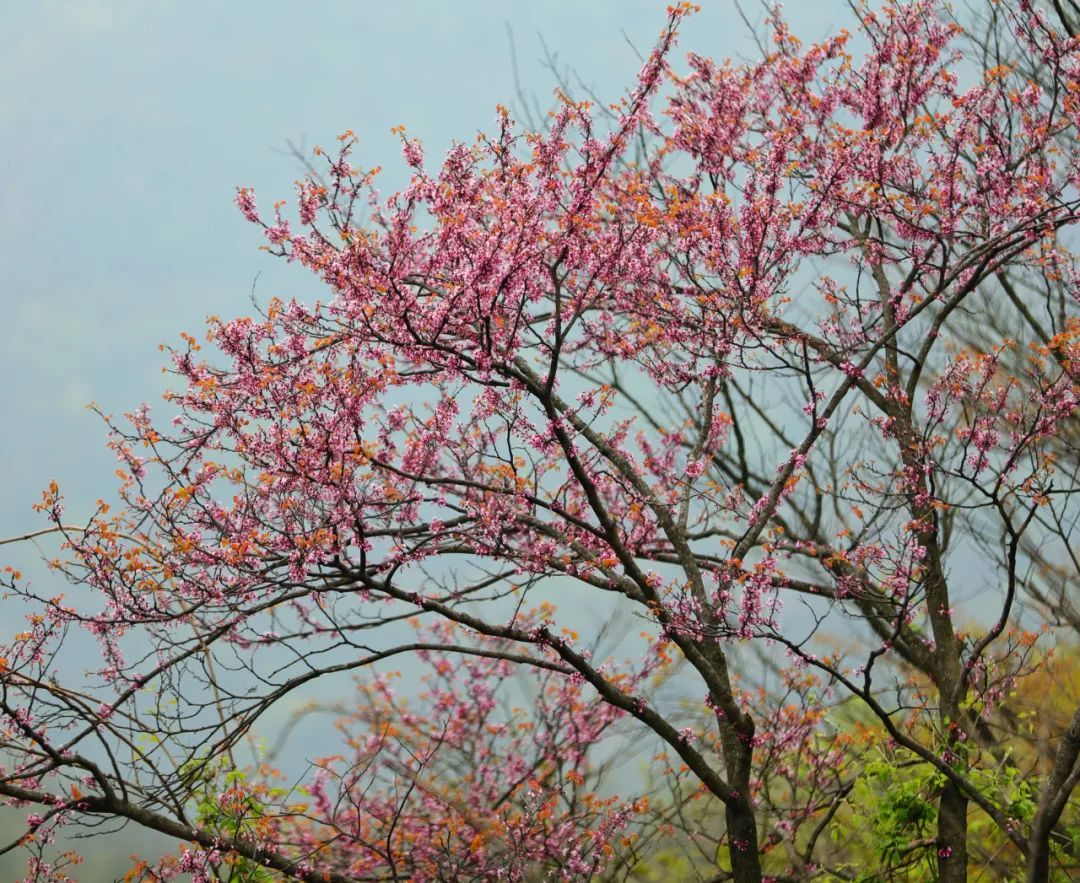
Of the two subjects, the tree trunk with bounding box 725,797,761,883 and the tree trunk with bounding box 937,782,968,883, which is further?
the tree trunk with bounding box 937,782,968,883

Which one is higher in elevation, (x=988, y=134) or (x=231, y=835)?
(x=988, y=134)

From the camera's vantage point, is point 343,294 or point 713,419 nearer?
point 343,294

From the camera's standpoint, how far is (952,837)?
25.7 feet

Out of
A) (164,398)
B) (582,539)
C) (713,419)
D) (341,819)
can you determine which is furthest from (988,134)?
(341,819)

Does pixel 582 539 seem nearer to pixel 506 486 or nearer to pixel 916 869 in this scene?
pixel 506 486

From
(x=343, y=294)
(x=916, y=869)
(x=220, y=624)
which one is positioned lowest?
(x=916, y=869)

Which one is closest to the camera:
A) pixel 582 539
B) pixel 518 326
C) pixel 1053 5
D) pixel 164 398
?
pixel 518 326

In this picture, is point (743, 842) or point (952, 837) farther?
point (952, 837)

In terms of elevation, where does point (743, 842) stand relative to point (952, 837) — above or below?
above

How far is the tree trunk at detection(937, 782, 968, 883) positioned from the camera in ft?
25.5

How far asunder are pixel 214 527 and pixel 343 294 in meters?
1.67

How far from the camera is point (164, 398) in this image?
7062 millimetres

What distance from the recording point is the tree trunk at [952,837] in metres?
7.77

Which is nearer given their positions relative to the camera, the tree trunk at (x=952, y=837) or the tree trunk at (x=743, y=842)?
the tree trunk at (x=743, y=842)
